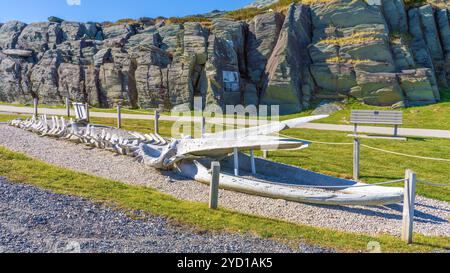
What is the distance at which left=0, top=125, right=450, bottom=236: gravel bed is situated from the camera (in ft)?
20.2

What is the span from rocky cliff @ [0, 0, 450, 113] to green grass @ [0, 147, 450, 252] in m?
16.7

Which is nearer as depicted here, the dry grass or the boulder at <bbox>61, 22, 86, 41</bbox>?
the dry grass

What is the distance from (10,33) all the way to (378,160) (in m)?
36.8

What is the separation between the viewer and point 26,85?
96.6 ft

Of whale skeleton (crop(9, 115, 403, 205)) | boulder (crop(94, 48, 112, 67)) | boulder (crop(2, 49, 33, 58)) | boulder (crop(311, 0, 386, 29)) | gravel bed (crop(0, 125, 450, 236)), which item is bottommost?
gravel bed (crop(0, 125, 450, 236))

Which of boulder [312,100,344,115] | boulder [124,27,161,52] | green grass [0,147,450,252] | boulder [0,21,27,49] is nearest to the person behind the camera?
green grass [0,147,450,252]

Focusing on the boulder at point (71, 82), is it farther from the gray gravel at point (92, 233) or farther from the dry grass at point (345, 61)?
the gray gravel at point (92, 233)

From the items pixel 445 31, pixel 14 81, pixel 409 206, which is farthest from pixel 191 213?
pixel 14 81

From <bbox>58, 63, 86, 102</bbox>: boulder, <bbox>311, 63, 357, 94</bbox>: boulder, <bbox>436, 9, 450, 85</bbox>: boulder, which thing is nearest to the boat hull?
<bbox>311, 63, 357, 94</bbox>: boulder

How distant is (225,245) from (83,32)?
33111 millimetres

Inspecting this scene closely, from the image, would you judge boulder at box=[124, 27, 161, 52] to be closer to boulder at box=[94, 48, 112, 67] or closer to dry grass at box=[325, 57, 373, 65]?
boulder at box=[94, 48, 112, 67]
